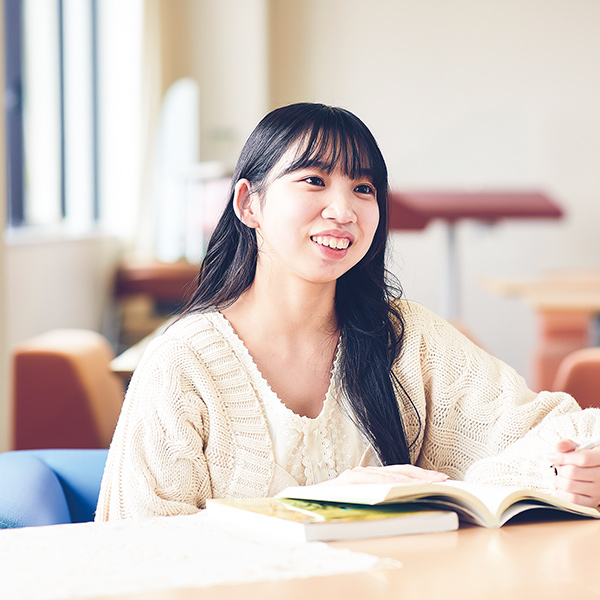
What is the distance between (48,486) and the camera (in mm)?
1538

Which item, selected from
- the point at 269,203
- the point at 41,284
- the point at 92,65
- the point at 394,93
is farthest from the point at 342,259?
the point at 394,93

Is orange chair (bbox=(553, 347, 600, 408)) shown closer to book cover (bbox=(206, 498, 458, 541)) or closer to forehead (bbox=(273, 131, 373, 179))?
forehead (bbox=(273, 131, 373, 179))

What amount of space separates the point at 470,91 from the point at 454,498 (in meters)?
5.79

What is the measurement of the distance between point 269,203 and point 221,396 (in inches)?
12.0

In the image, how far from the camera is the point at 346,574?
84 centimetres

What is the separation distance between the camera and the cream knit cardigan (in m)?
1.33

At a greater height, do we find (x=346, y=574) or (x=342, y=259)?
(x=342, y=259)

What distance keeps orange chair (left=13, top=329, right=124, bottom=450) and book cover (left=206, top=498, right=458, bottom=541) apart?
122 cm

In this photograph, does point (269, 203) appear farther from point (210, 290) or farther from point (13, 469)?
point (13, 469)

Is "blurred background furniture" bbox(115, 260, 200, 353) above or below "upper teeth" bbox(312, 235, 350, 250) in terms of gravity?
below

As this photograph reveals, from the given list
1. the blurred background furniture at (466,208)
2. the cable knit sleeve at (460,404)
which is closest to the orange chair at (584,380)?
Answer: the cable knit sleeve at (460,404)

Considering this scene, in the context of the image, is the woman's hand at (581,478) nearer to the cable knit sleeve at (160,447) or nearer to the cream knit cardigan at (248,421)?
the cream knit cardigan at (248,421)

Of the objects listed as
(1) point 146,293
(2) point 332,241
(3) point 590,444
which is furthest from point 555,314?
(1) point 146,293

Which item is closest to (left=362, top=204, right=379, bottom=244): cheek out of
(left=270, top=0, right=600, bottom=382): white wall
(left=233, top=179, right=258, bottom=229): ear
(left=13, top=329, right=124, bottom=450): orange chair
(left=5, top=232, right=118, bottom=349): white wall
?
(left=233, top=179, right=258, bottom=229): ear
